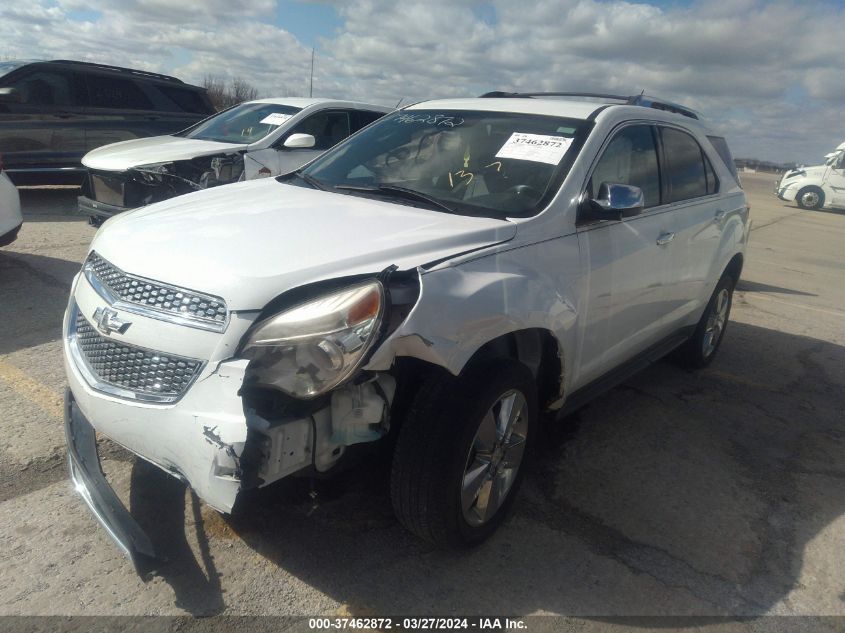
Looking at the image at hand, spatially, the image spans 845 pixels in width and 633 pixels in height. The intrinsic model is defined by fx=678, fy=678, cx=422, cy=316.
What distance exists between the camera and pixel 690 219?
4277 millimetres

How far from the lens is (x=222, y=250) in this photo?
8.16ft

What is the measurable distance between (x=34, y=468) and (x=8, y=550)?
23.5 inches

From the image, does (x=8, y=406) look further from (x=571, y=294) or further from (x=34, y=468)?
(x=571, y=294)

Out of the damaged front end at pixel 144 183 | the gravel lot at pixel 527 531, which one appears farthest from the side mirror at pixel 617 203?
the damaged front end at pixel 144 183

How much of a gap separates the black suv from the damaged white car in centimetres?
221

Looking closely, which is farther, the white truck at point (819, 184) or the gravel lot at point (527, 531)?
the white truck at point (819, 184)

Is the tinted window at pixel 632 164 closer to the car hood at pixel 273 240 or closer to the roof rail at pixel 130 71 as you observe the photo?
the car hood at pixel 273 240

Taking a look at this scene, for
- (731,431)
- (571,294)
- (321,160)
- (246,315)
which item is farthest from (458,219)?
(731,431)

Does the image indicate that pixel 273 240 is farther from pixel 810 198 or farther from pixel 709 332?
pixel 810 198

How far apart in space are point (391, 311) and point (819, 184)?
84.9ft

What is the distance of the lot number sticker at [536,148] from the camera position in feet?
10.9

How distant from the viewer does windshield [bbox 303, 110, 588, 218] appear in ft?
10.5

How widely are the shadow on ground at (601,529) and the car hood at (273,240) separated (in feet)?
2.48

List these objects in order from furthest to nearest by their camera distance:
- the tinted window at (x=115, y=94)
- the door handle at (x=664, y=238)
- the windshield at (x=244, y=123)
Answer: the tinted window at (x=115, y=94) < the windshield at (x=244, y=123) < the door handle at (x=664, y=238)
